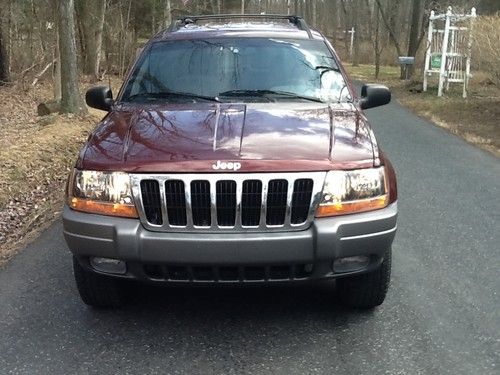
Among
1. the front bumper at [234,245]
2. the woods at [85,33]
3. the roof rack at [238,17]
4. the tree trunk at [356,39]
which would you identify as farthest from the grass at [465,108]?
the tree trunk at [356,39]

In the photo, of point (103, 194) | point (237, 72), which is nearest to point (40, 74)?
point (237, 72)

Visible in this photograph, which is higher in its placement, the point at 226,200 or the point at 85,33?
the point at 226,200

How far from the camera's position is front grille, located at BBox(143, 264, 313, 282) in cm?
340

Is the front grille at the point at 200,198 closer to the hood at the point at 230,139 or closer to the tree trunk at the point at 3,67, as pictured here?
the hood at the point at 230,139

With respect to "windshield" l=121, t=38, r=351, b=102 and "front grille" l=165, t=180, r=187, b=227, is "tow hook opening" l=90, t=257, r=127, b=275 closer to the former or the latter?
"front grille" l=165, t=180, r=187, b=227

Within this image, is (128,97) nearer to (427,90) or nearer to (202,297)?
(202,297)

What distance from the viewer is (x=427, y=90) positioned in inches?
803

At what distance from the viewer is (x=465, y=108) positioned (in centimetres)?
1573

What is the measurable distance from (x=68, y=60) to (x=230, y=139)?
30.6ft

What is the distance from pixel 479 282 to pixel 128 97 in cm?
292

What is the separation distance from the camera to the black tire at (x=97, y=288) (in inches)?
150

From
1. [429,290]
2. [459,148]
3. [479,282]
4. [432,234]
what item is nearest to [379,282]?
[429,290]

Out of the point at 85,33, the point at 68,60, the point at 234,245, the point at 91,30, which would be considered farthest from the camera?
the point at 85,33

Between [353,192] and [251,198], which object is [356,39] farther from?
[251,198]
